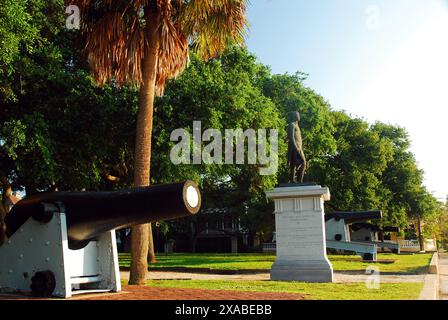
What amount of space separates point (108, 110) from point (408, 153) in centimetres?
3344

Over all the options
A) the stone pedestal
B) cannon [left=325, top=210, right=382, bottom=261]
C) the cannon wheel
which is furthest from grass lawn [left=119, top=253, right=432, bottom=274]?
the cannon wheel

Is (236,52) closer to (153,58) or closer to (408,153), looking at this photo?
(153,58)

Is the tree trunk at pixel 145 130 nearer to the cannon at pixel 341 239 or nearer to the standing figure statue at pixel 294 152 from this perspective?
the standing figure statue at pixel 294 152

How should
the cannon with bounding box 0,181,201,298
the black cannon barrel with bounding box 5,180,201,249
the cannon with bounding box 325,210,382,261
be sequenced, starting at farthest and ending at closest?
the cannon with bounding box 325,210,382,261, the cannon with bounding box 0,181,201,298, the black cannon barrel with bounding box 5,180,201,249

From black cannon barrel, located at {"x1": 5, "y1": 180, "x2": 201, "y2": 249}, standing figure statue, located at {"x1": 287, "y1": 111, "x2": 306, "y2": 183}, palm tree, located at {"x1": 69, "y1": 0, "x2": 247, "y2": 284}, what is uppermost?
palm tree, located at {"x1": 69, "y1": 0, "x2": 247, "y2": 284}

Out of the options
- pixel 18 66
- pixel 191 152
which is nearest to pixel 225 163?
pixel 191 152

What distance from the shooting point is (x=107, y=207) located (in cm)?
655

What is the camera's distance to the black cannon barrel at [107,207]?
618 cm

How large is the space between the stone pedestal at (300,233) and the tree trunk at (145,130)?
13.4 feet

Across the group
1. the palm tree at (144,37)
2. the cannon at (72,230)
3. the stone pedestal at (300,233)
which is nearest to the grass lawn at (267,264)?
the stone pedestal at (300,233)

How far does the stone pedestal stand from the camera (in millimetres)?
12656

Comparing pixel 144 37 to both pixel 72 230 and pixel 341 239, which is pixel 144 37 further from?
pixel 341 239

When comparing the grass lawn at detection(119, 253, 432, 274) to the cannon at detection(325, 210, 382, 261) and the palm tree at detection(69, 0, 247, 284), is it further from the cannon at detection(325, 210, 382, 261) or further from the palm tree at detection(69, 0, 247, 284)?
the palm tree at detection(69, 0, 247, 284)
